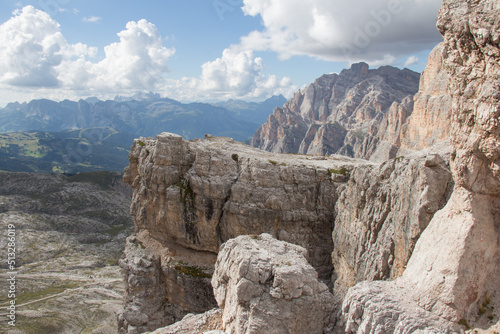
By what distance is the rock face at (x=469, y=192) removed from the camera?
14.5m

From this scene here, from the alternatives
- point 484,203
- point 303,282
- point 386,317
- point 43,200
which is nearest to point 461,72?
point 484,203

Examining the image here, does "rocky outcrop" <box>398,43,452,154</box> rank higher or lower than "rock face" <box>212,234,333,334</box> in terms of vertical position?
higher

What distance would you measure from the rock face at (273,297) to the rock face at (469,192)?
4.28m

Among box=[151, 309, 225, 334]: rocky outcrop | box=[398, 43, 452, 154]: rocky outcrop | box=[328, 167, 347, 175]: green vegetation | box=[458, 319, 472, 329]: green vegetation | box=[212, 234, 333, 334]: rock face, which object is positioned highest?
box=[398, 43, 452, 154]: rocky outcrop

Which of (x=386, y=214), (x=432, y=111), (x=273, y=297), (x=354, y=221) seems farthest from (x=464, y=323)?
(x=432, y=111)

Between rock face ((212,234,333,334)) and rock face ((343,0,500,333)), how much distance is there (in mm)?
4279

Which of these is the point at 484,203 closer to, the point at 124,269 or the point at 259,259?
the point at 259,259

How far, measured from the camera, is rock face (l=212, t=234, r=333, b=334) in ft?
66.5

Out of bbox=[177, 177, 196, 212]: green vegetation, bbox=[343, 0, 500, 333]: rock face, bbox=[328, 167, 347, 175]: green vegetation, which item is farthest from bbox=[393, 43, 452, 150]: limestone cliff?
bbox=[343, 0, 500, 333]: rock face

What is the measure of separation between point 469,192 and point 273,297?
512 inches

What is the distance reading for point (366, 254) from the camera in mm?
32188

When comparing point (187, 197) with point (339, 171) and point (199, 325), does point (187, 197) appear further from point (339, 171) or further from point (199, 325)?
point (199, 325)

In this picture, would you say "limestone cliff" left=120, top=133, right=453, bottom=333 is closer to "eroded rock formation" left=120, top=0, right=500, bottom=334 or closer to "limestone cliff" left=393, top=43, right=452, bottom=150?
"eroded rock formation" left=120, top=0, right=500, bottom=334

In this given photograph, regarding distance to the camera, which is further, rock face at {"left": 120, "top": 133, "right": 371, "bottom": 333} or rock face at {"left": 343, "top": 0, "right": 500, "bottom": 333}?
rock face at {"left": 120, "top": 133, "right": 371, "bottom": 333}
